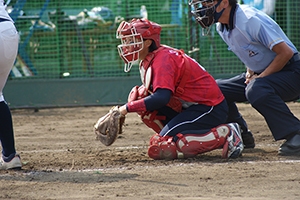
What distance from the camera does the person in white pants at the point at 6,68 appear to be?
3027 millimetres

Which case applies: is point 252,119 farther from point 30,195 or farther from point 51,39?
point 51,39

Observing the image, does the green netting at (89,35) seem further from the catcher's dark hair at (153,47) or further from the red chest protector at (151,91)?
the catcher's dark hair at (153,47)

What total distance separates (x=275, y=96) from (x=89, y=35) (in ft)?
20.0

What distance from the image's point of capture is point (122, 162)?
3.54 metres

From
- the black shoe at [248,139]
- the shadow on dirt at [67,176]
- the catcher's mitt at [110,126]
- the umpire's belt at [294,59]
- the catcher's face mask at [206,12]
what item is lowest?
the black shoe at [248,139]

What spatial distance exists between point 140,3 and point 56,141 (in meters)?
4.79

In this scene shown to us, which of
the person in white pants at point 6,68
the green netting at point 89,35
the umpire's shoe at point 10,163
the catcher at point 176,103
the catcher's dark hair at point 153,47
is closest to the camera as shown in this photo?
the person in white pants at point 6,68

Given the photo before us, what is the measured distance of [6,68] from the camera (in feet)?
10.2

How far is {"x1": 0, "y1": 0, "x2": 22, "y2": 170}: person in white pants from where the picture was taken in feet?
9.93

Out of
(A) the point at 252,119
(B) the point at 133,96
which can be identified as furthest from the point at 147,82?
(A) the point at 252,119

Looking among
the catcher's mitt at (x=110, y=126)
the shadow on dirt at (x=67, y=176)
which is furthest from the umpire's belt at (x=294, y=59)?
the shadow on dirt at (x=67, y=176)

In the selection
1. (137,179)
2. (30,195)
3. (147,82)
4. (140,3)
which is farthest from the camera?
(140,3)

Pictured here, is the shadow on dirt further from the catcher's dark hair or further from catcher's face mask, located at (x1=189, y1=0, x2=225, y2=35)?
catcher's face mask, located at (x1=189, y1=0, x2=225, y2=35)

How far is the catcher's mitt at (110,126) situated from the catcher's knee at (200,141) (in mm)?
600
